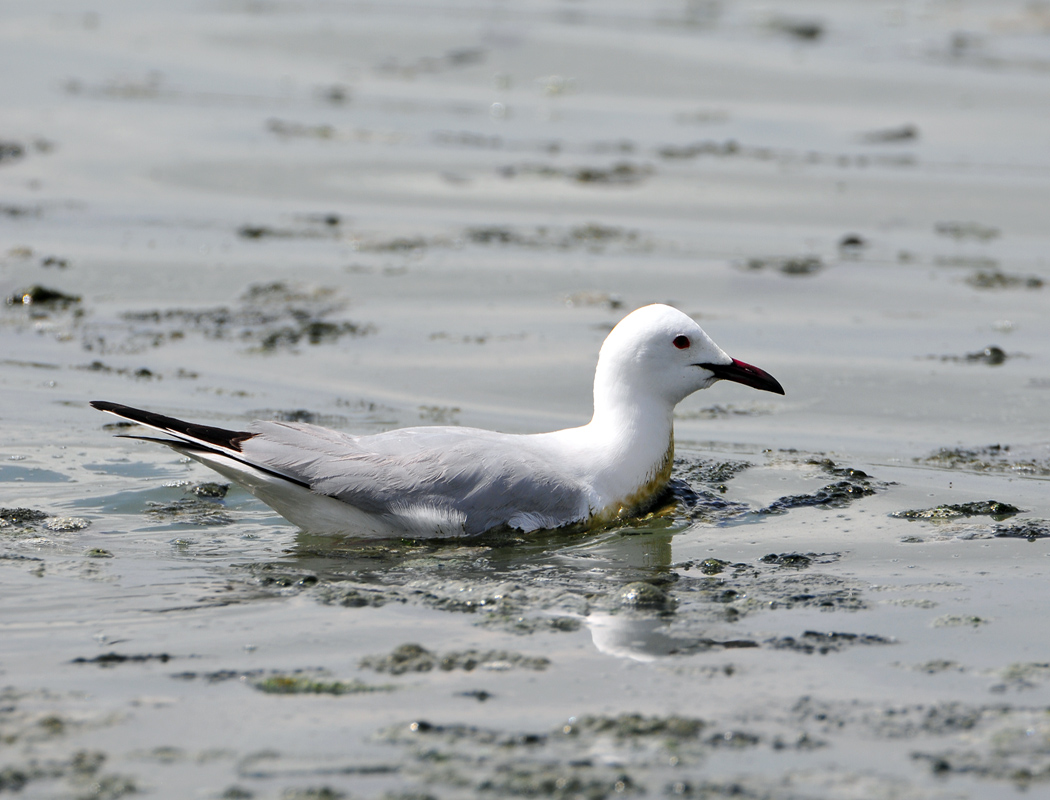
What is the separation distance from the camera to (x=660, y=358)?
6414 mm

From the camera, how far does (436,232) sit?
11.4 m

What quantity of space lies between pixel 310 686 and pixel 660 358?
2.70 metres

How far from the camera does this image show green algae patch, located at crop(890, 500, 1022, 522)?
6.22 metres

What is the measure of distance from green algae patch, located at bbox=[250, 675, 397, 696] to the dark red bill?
9.02 feet

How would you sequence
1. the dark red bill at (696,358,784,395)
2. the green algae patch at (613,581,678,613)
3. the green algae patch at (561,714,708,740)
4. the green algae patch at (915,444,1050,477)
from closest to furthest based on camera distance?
1. the green algae patch at (561,714,708,740)
2. the green algae patch at (613,581,678,613)
3. the dark red bill at (696,358,784,395)
4. the green algae patch at (915,444,1050,477)

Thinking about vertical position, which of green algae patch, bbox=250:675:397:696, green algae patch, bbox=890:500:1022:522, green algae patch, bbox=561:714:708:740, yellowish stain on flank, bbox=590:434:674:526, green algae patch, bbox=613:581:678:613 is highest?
yellowish stain on flank, bbox=590:434:674:526

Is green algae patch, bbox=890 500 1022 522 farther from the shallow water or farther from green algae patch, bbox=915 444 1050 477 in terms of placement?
green algae patch, bbox=915 444 1050 477

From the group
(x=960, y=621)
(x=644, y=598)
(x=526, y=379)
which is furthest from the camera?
(x=526, y=379)

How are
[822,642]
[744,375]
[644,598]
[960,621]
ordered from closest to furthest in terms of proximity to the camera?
1. [822,642]
2. [960,621]
3. [644,598]
4. [744,375]

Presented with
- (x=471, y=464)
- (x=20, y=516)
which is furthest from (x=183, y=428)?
(x=471, y=464)

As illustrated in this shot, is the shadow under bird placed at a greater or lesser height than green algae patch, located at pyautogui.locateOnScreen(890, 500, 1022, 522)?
greater

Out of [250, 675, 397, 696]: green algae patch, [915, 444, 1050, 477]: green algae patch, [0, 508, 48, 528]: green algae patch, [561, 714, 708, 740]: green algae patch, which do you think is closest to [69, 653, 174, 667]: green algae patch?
[250, 675, 397, 696]: green algae patch

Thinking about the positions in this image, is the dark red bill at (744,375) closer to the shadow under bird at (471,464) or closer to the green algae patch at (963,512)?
the shadow under bird at (471,464)

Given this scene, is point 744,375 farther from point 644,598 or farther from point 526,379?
point 526,379
